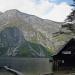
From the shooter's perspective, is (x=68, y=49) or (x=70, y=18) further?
(x=68, y=49)

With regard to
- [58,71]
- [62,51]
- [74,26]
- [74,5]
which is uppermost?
[74,5]

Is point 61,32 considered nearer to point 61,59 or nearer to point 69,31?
point 69,31

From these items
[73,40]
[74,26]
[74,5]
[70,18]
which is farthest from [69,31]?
[73,40]

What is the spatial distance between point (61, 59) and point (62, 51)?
159cm

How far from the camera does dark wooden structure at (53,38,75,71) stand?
4081 cm

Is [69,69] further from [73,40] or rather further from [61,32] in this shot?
[61,32]

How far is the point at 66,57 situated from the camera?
41875 millimetres

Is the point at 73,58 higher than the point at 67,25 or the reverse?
the reverse

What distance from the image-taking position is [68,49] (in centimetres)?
4103

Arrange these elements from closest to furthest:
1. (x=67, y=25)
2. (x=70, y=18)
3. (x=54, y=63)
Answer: (x=67, y=25)
(x=70, y=18)
(x=54, y=63)

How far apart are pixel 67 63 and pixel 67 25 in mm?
15988

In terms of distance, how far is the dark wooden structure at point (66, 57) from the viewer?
4081cm

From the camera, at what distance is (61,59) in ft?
139

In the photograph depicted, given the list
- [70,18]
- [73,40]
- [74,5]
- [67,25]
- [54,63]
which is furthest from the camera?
[54,63]
